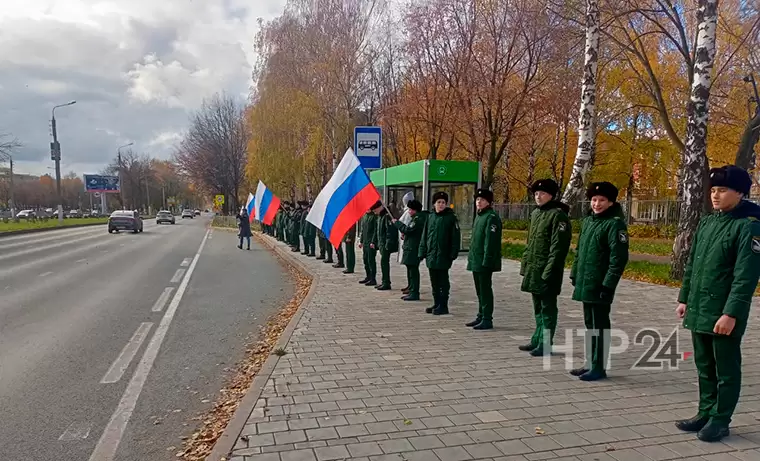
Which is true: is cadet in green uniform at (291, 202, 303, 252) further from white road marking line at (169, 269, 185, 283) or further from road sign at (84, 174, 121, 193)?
road sign at (84, 174, 121, 193)

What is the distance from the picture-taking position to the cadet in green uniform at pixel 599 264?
4453 millimetres

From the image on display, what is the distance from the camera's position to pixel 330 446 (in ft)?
11.1

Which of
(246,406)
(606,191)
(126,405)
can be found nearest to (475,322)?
(606,191)

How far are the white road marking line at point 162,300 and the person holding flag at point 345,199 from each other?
10.3ft

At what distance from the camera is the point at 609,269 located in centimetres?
448

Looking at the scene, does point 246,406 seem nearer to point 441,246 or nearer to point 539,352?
point 539,352

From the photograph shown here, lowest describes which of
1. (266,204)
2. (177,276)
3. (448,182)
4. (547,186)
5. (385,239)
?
(177,276)

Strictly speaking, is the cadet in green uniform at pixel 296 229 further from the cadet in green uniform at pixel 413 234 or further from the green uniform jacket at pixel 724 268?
the green uniform jacket at pixel 724 268

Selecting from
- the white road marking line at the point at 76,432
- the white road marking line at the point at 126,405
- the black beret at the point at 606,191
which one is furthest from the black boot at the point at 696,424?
the white road marking line at the point at 76,432

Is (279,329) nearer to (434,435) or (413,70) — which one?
(434,435)

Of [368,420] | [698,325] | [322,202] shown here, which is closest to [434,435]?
[368,420]

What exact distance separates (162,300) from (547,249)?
7.11 metres

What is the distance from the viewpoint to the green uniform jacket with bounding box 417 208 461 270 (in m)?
7.48

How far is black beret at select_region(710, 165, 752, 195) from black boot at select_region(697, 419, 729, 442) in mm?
1637
